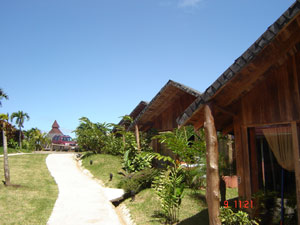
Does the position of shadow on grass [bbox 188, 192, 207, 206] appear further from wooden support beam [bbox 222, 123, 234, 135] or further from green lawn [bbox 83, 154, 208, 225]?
wooden support beam [bbox 222, 123, 234, 135]

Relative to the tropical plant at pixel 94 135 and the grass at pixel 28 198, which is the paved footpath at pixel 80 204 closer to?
the grass at pixel 28 198

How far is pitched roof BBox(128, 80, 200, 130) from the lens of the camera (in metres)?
11.2

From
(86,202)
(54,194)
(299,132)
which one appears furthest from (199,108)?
(54,194)

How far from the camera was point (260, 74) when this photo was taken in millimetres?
5188

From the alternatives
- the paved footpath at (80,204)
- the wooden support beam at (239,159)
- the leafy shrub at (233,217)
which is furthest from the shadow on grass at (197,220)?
the paved footpath at (80,204)

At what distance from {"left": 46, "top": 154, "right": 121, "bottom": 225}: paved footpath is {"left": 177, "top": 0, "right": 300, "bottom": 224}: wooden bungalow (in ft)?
13.3

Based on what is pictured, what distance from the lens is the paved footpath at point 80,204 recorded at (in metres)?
7.47

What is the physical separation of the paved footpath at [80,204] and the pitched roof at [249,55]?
14.5 feet

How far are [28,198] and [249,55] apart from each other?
29.2ft

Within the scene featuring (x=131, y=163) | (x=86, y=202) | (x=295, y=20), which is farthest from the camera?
(x=131, y=163)

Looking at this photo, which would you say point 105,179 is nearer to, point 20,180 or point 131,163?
point 131,163

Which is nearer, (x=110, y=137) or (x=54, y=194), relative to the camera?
(x=54, y=194)

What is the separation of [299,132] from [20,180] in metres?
11.9

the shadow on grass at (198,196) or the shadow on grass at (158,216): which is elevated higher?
the shadow on grass at (198,196)
